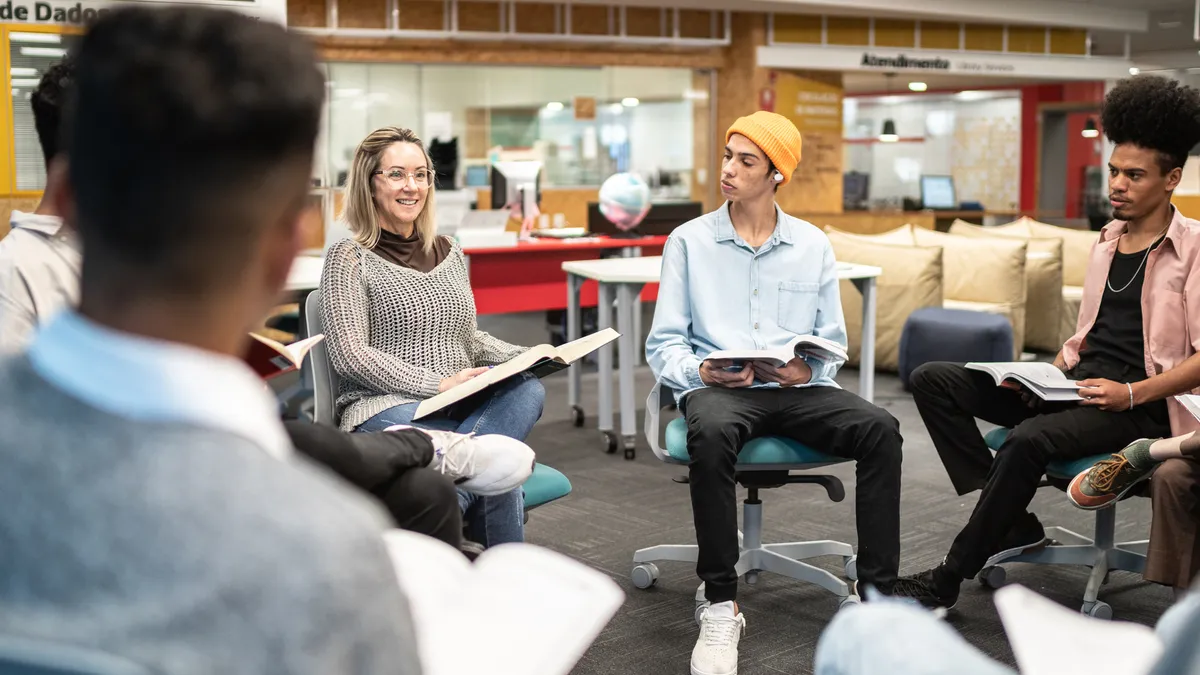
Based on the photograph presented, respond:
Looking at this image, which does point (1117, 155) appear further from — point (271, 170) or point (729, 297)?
point (271, 170)

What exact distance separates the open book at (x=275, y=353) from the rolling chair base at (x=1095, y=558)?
1.90 meters

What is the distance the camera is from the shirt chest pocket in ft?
9.86

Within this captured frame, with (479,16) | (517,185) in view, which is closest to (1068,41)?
(479,16)

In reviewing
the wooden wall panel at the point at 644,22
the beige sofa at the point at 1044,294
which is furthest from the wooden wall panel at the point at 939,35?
the beige sofa at the point at 1044,294

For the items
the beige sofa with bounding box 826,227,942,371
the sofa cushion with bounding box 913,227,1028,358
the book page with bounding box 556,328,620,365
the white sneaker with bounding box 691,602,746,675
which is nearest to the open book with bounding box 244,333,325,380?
the book page with bounding box 556,328,620,365

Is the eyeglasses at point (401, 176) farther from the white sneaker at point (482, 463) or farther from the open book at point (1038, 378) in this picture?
the open book at point (1038, 378)

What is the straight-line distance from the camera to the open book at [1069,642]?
35.9 inches

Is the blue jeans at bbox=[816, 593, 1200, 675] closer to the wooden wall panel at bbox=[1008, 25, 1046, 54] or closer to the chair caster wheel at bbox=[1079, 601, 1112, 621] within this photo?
the chair caster wheel at bbox=[1079, 601, 1112, 621]

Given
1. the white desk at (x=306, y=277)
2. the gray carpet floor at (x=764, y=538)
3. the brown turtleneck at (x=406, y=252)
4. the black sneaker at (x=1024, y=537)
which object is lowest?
the gray carpet floor at (x=764, y=538)

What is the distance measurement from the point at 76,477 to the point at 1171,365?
9.09 ft

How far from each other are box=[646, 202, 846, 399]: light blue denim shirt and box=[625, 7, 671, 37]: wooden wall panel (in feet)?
26.9

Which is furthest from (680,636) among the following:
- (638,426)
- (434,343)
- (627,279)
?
(638,426)

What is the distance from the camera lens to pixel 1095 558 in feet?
9.90

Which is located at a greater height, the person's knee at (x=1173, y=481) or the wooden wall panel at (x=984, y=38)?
the wooden wall panel at (x=984, y=38)
